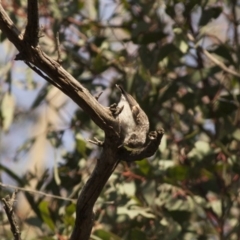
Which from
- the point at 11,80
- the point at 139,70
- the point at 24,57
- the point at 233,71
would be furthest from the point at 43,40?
the point at 24,57

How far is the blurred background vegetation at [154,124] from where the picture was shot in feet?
6.16

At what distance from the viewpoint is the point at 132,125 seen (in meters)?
1.21

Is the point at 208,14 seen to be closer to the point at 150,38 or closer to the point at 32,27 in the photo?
the point at 150,38

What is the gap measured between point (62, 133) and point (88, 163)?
126mm

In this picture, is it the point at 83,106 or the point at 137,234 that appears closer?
the point at 83,106

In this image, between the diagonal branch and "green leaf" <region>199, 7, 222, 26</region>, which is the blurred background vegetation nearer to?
"green leaf" <region>199, 7, 222, 26</region>

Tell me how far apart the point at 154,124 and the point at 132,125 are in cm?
82

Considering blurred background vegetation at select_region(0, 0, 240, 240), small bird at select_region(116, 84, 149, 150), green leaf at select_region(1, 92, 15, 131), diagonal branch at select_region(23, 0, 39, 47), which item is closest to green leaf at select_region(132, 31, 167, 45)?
blurred background vegetation at select_region(0, 0, 240, 240)

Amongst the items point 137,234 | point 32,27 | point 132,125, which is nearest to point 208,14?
point 137,234

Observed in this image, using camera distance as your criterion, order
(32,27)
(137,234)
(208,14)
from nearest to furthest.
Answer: (32,27) → (137,234) → (208,14)

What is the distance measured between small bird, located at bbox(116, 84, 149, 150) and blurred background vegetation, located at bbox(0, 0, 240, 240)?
1.94 feet

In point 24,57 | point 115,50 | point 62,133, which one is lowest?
point 24,57

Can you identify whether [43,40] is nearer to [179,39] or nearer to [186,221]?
[179,39]

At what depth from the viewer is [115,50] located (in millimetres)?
2281
